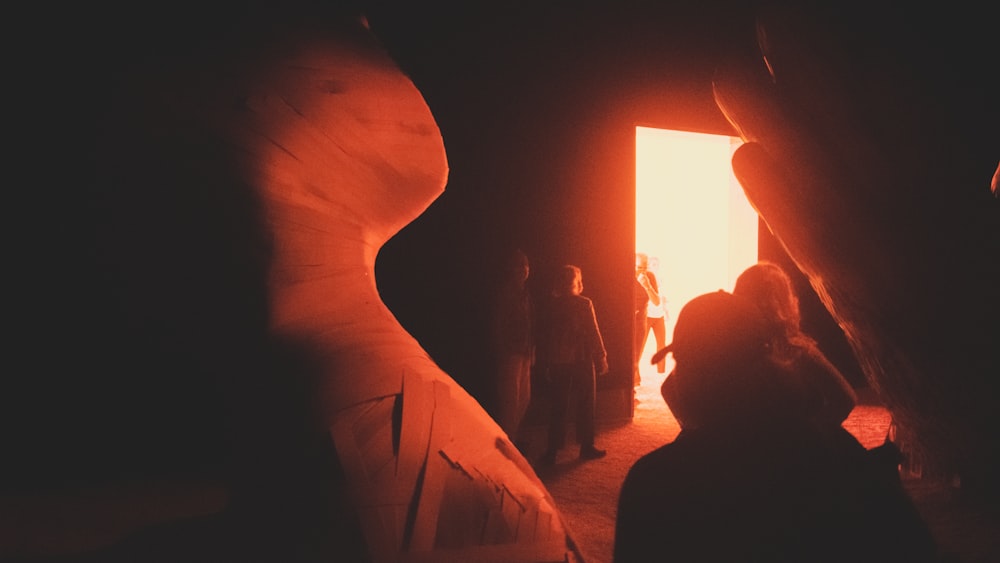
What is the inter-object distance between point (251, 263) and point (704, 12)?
15.1ft

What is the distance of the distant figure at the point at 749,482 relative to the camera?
886 mm

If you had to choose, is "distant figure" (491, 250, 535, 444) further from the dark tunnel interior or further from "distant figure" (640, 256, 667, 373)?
"distant figure" (640, 256, 667, 373)

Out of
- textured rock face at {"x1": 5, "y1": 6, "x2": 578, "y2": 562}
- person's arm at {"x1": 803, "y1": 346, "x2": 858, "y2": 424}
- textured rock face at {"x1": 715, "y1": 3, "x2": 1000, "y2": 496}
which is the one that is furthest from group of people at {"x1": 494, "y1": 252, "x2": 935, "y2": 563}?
textured rock face at {"x1": 715, "y1": 3, "x2": 1000, "y2": 496}

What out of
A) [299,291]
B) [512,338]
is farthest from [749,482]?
[512,338]

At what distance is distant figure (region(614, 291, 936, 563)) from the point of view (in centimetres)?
89

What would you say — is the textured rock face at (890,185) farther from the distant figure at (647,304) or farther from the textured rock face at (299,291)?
the distant figure at (647,304)

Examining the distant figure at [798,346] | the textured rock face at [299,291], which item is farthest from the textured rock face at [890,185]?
the textured rock face at [299,291]

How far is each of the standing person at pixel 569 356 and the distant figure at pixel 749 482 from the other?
2989mm

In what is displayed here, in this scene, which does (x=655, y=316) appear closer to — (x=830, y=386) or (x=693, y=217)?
(x=693, y=217)

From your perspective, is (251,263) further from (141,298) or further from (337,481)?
(337,481)

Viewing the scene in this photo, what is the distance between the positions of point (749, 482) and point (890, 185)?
1.86m

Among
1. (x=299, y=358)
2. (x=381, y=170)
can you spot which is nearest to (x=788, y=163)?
(x=381, y=170)

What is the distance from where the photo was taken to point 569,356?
13.1 feet

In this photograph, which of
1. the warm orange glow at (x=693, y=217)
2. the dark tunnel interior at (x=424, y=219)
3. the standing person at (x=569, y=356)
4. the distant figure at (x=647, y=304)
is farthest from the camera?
the distant figure at (x=647, y=304)
